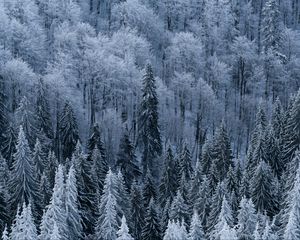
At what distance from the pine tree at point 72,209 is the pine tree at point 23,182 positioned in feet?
24.1

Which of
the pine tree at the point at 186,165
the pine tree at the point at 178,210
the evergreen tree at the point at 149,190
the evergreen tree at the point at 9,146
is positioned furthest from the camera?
the evergreen tree at the point at 9,146

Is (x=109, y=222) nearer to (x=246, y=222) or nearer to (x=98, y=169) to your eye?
(x=246, y=222)

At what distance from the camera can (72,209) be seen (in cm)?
4547

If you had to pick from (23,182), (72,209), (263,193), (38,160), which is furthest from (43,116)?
(263,193)

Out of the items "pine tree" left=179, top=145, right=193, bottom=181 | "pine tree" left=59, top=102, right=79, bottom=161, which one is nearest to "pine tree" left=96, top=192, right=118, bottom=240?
"pine tree" left=179, top=145, right=193, bottom=181

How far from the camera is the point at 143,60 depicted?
320 ft

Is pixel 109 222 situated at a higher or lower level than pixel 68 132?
higher

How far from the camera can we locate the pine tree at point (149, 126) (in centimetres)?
7519

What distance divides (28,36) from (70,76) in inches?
442

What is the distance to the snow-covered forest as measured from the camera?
4866 centimetres

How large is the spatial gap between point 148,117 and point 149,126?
50.0 inches

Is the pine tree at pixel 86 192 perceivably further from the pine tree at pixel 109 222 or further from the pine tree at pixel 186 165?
the pine tree at pixel 186 165

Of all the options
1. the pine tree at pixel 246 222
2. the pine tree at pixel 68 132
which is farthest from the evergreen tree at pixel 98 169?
the pine tree at pixel 246 222

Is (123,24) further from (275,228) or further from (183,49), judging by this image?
(275,228)
